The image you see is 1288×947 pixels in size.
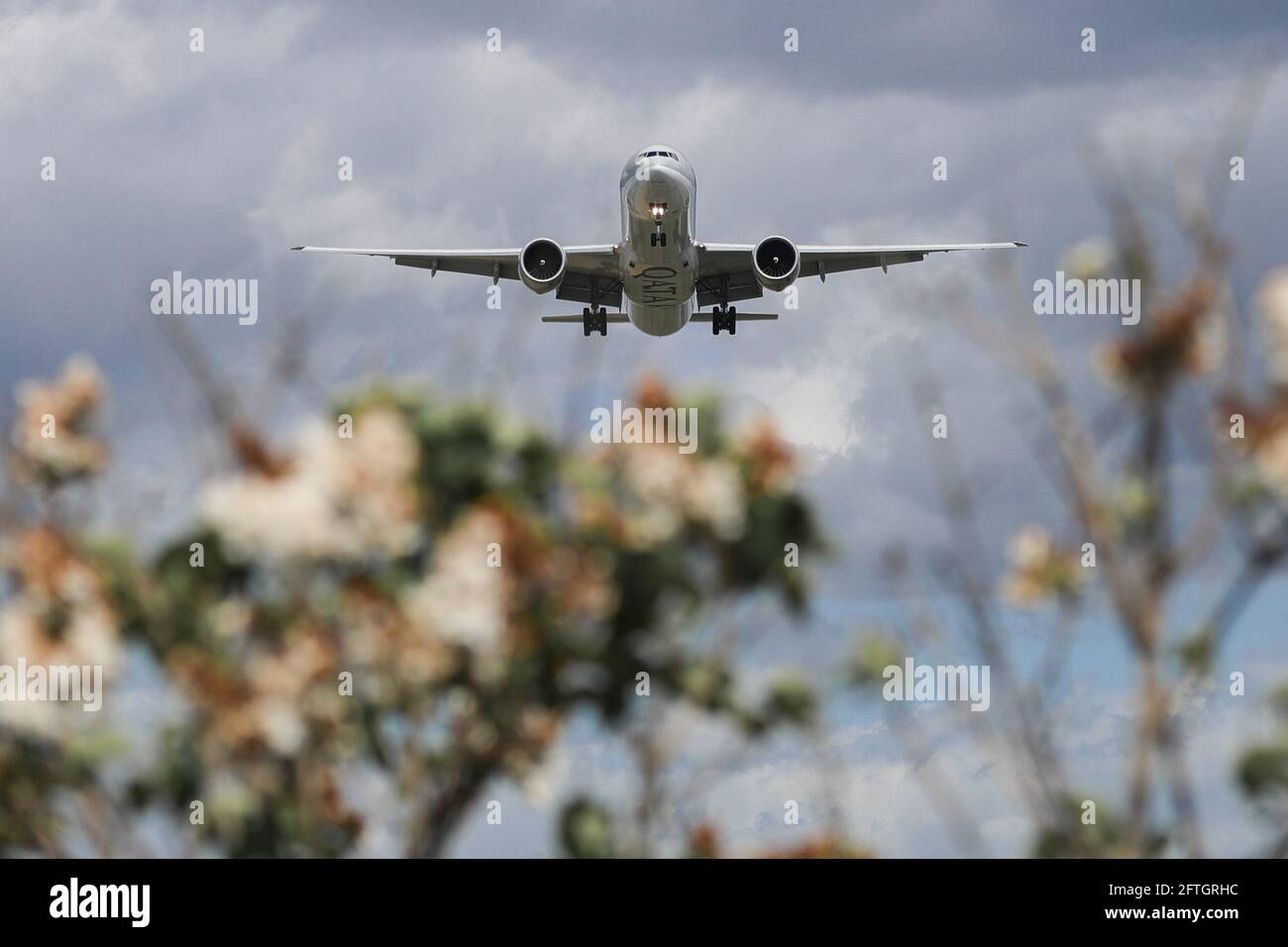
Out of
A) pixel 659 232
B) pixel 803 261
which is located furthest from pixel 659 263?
pixel 803 261

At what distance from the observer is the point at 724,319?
137 ft

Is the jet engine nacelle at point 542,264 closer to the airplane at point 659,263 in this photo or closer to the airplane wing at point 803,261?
the airplane at point 659,263

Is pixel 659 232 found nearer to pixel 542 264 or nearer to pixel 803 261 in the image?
pixel 542 264

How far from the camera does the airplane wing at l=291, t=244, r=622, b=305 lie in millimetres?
40000

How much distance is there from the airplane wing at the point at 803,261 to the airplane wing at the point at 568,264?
2.74m

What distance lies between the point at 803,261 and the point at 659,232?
8.51 meters

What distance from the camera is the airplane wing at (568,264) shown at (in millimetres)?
40000

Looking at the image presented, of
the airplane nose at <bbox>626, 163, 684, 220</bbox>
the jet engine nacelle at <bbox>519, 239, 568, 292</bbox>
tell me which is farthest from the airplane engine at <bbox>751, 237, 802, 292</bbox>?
the jet engine nacelle at <bbox>519, 239, 568, 292</bbox>

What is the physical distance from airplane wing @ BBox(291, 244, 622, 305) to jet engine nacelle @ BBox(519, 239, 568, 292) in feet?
4.85

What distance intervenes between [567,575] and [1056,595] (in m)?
1.54

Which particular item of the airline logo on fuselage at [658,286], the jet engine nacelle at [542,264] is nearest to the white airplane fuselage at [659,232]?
the airline logo on fuselage at [658,286]

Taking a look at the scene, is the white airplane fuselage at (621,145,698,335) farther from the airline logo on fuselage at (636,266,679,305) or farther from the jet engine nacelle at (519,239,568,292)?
the jet engine nacelle at (519,239,568,292)

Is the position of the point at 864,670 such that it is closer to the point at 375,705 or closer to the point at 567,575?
the point at 567,575

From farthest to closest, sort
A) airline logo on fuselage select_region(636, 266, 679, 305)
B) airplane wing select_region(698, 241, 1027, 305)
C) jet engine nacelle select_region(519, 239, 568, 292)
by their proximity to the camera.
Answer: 1. airplane wing select_region(698, 241, 1027, 305)
2. jet engine nacelle select_region(519, 239, 568, 292)
3. airline logo on fuselage select_region(636, 266, 679, 305)
